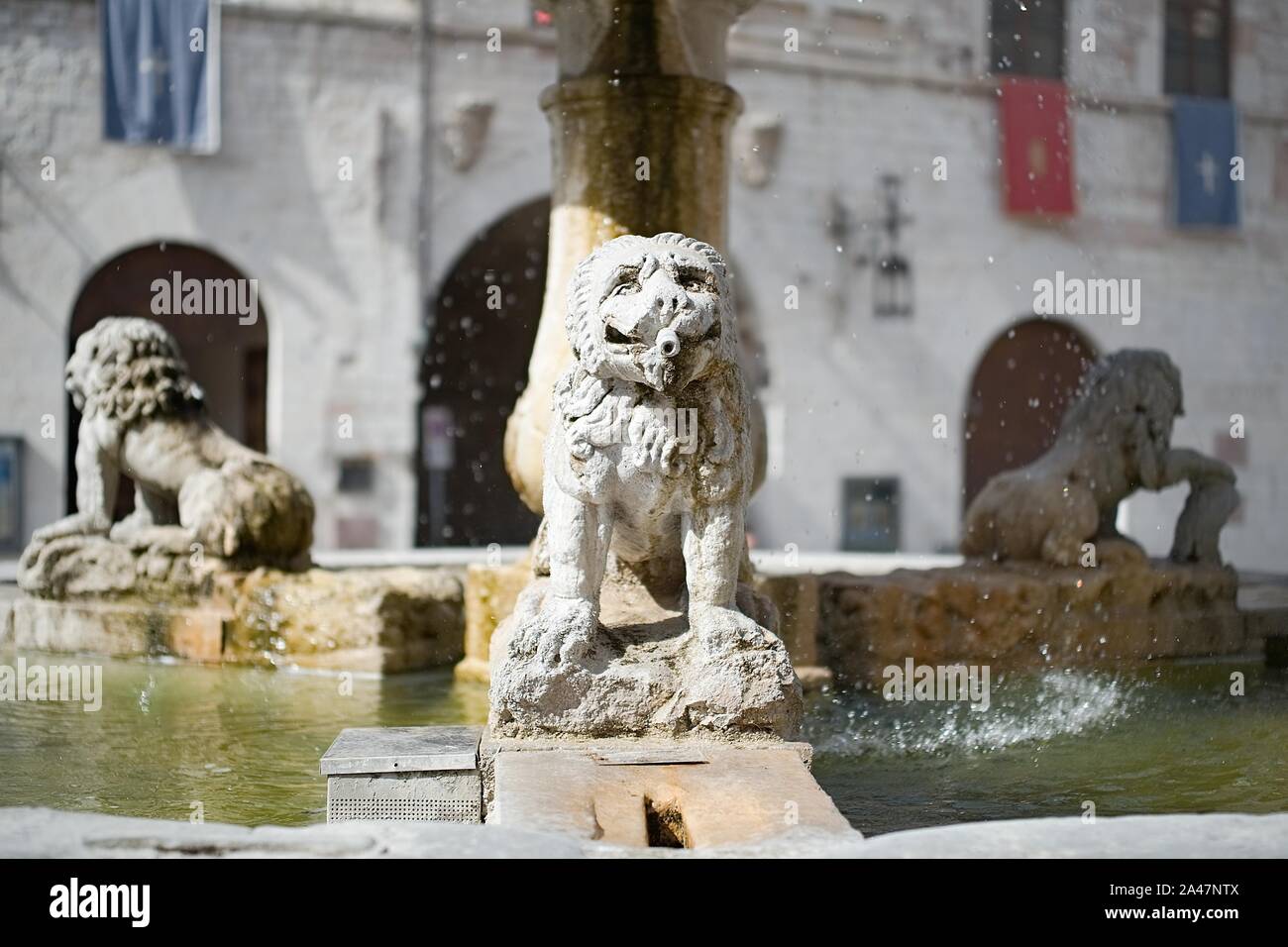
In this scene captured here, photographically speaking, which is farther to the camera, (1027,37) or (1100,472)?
(1027,37)

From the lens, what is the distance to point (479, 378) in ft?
46.8

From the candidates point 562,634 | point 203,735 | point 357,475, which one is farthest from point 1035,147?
point 562,634

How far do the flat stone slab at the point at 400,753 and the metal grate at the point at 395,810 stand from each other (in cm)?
7

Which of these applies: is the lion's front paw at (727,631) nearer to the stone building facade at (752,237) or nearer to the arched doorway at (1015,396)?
the stone building facade at (752,237)

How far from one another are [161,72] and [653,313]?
30.9ft

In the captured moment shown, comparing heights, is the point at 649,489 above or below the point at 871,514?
above

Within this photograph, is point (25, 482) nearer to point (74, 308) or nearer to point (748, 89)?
point (74, 308)

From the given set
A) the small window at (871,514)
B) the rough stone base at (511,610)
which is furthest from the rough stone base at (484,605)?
the small window at (871,514)

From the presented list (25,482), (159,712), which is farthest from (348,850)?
(25,482)

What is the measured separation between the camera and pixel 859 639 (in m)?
5.93

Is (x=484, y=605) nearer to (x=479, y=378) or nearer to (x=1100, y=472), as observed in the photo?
(x=1100, y=472)

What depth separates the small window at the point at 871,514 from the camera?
46.3 ft

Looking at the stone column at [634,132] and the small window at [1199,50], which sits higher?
the small window at [1199,50]
